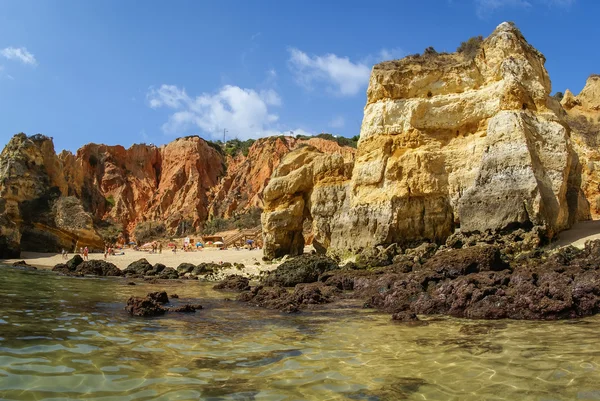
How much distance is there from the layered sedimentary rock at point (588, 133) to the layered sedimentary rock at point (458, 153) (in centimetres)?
934

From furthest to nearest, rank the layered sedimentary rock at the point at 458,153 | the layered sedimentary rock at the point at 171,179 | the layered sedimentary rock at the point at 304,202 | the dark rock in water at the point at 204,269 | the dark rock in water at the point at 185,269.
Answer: the layered sedimentary rock at the point at 171,179 → the layered sedimentary rock at the point at 304,202 → the dark rock in water at the point at 185,269 → the dark rock in water at the point at 204,269 → the layered sedimentary rock at the point at 458,153

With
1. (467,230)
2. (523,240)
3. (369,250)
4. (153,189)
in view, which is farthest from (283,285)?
(153,189)

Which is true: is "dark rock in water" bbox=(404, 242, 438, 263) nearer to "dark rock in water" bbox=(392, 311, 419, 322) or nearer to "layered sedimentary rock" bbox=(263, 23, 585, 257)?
"layered sedimentary rock" bbox=(263, 23, 585, 257)

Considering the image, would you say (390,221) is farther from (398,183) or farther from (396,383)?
(396,383)

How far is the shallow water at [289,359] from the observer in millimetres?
4059

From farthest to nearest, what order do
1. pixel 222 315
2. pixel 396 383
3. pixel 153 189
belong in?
pixel 153 189 → pixel 222 315 → pixel 396 383

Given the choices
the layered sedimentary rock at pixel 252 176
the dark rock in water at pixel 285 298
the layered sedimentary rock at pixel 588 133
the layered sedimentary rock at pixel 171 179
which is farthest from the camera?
the layered sedimentary rock at pixel 252 176

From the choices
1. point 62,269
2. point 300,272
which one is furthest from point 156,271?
point 300,272

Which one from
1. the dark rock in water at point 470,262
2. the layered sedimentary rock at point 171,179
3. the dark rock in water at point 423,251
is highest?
the layered sedimentary rock at point 171,179

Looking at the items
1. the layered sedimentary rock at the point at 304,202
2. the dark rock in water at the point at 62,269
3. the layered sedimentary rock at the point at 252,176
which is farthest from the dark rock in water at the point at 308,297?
the layered sedimentary rock at the point at 252,176

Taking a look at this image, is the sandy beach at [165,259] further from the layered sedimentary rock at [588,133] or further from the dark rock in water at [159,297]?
the layered sedimentary rock at [588,133]

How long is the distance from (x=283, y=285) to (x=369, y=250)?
553 cm

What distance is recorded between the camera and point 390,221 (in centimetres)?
1948

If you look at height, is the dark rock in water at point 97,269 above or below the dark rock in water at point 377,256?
below
